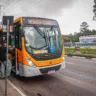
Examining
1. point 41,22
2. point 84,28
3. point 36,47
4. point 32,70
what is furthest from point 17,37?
point 84,28

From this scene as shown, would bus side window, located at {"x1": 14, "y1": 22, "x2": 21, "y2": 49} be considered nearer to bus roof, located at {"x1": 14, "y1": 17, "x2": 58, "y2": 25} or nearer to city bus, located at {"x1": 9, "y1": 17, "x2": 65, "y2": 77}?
city bus, located at {"x1": 9, "y1": 17, "x2": 65, "y2": 77}

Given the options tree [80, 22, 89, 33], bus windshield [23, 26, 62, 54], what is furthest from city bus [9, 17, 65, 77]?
tree [80, 22, 89, 33]

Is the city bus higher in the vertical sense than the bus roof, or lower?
A: lower

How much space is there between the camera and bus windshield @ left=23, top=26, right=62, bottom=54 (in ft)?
27.8

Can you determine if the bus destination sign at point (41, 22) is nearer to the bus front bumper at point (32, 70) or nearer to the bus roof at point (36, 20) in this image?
the bus roof at point (36, 20)

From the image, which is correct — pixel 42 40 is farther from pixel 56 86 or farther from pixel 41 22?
pixel 56 86

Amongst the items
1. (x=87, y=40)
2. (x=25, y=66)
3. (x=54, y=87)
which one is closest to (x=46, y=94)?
(x=54, y=87)

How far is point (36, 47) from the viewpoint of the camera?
8492 mm

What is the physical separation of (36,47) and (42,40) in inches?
18.9

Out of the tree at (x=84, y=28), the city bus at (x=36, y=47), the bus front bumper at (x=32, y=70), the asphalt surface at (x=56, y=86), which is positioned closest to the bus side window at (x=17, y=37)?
the city bus at (x=36, y=47)

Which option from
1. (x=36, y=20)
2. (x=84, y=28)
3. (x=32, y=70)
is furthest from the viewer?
(x=84, y=28)

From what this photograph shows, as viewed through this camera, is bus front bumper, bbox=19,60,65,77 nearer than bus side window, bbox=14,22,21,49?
Yes

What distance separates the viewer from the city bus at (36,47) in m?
8.34

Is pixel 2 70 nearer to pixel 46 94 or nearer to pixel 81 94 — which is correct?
pixel 46 94
